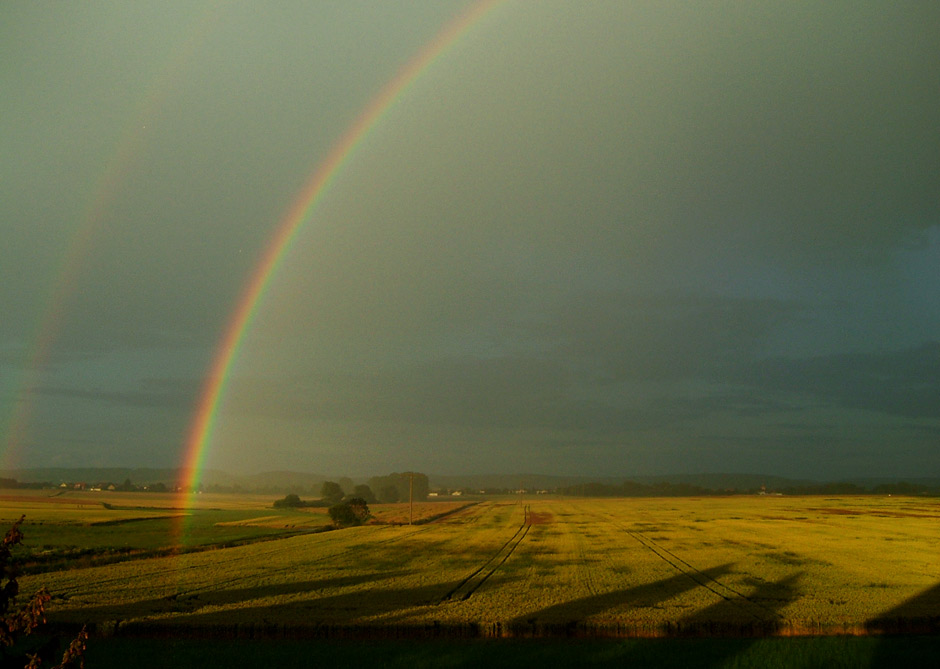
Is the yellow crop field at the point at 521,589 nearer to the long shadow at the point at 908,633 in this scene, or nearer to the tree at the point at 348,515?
the long shadow at the point at 908,633

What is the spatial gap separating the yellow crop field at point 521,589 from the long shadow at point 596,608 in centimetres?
5

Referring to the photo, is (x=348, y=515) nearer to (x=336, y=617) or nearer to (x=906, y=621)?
(x=336, y=617)

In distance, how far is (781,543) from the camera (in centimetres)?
5447

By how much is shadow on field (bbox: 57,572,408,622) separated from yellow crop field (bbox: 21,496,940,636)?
0.09 meters

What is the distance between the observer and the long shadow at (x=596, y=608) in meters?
22.4

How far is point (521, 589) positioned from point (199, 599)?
502 inches

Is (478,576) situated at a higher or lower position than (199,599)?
higher

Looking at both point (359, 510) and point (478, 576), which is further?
point (359, 510)

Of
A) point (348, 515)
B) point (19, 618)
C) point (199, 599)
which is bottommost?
point (199, 599)

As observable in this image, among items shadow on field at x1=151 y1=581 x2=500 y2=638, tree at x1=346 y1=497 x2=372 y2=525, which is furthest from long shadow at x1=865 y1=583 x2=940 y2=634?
tree at x1=346 y1=497 x2=372 y2=525

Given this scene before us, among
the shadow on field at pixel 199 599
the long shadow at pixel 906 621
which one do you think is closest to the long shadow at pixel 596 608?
the long shadow at pixel 906 621

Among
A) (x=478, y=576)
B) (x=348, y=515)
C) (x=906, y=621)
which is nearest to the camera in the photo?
(x=906, y=621)

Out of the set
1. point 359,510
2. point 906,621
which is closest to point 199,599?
point 906,621

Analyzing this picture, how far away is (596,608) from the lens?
2577 cm
